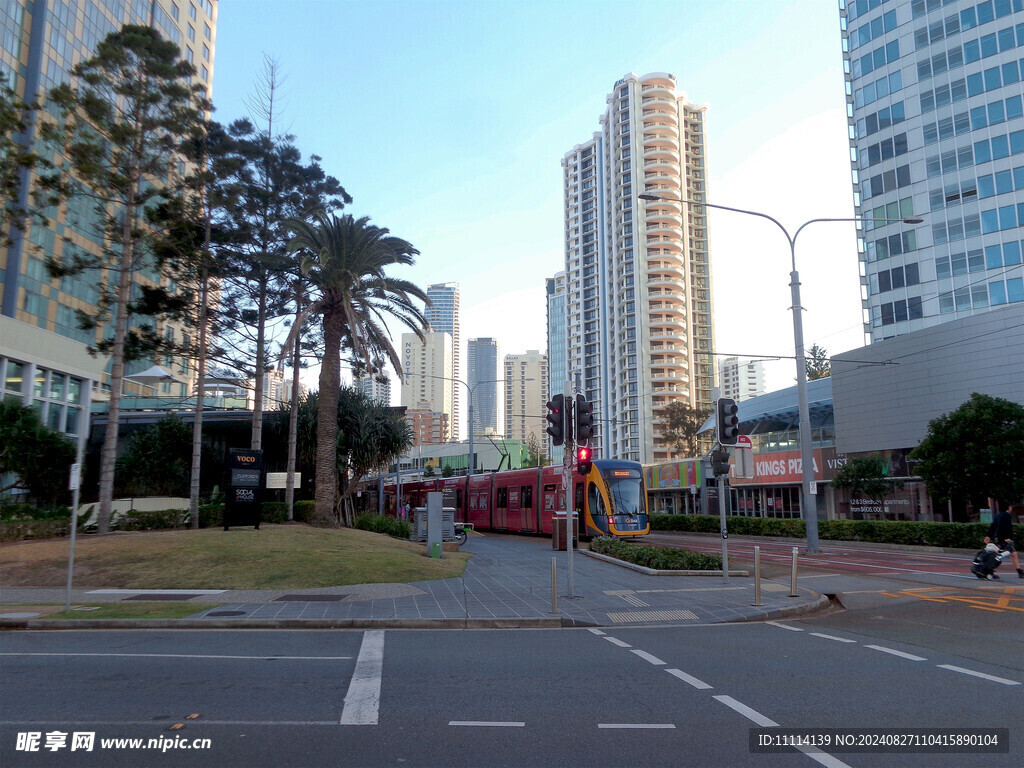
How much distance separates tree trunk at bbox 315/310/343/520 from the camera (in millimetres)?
26797

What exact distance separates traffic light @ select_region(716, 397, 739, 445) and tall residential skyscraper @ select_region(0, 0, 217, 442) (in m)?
30.2

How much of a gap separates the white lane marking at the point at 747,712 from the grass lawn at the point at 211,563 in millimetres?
10927

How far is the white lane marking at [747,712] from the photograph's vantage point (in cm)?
600

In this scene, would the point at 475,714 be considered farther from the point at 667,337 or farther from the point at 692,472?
the point at 667,337

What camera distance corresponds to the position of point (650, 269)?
350 feet

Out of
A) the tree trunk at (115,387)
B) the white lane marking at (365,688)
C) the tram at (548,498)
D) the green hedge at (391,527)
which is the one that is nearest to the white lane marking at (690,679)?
the white lane marking at (365,688)

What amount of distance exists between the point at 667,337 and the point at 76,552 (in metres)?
93.1

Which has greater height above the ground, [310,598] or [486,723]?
[486,723]

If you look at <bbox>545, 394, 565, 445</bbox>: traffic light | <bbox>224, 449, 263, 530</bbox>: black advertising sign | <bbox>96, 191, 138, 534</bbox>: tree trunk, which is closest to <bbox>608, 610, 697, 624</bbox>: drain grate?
<bbox>545, 394, 565, 445</bbox>: traffic light

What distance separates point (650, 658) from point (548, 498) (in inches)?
971

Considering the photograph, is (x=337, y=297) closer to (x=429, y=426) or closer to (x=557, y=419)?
(x=557, y=419)

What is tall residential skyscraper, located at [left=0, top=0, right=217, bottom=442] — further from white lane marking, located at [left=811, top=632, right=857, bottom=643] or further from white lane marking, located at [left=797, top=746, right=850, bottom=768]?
white lane marking, located at [left=797, top=746, right=850, bottom=768]

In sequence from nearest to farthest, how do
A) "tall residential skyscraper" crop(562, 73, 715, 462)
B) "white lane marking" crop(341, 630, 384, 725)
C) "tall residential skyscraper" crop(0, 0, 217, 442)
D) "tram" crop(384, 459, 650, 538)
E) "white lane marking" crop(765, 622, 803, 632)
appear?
"white lane marking" crop(341, 630, 384, 725) → "white lane marking" crop(765, 622, 803, 632) → "tram" crop(384, 459, 650, 538) → "tall residential skyscraper" crop(0, 0, 217, 442) → "tall residential skyscraper" crop(562, 73, 715, 462)

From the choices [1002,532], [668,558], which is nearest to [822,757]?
[668,558]
